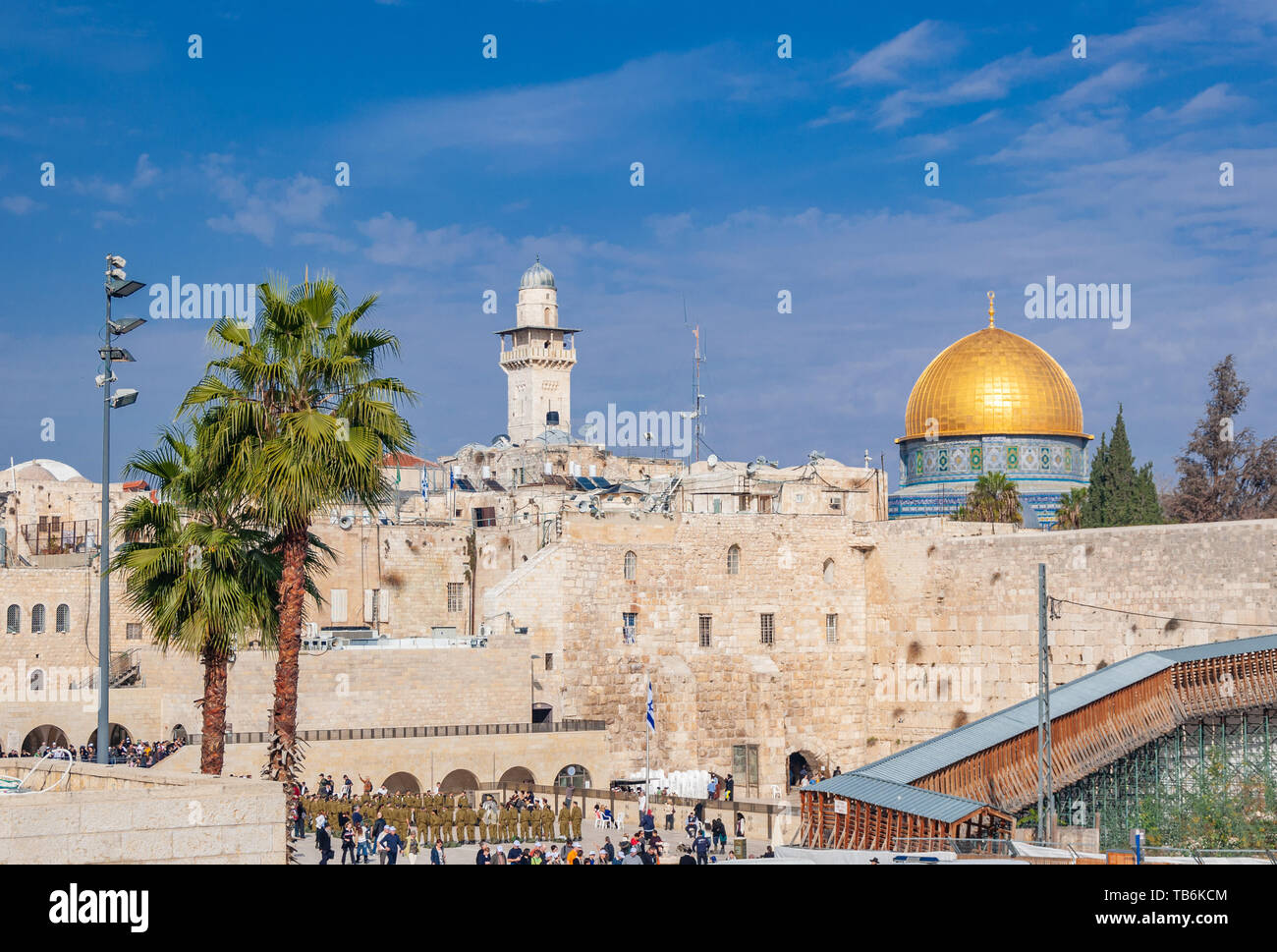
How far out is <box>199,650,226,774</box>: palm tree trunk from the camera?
1823cm

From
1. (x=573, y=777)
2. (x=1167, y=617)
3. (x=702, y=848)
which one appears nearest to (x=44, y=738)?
(x=573, y=777)

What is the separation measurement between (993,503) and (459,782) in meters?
23.9

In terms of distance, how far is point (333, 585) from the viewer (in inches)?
1582

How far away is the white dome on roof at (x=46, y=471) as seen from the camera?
173ft

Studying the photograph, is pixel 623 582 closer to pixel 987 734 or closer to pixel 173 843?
pixel 987 734

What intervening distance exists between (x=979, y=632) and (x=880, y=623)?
3648 millimetres

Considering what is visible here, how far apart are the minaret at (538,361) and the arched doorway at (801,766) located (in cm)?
3104

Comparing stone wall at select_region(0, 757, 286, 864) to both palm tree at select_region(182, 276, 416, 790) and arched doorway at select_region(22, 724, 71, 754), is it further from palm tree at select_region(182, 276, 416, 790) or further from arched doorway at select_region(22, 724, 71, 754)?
arched doorway at select_region(22, 724, 71, 754)

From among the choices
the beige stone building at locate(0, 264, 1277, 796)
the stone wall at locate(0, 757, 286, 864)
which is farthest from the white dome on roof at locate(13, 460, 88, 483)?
the stone wall at locate(0, 757, 286, 864)

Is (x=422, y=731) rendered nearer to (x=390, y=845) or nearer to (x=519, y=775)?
(x=519, y=775)

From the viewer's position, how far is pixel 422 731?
103 ft

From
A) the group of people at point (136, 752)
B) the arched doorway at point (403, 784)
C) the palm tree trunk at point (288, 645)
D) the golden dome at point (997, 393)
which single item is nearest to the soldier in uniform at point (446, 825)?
the group of people at point (136, 752)

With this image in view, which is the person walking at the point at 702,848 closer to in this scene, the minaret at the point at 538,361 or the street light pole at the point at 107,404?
the street light pole at the point at 107,404
